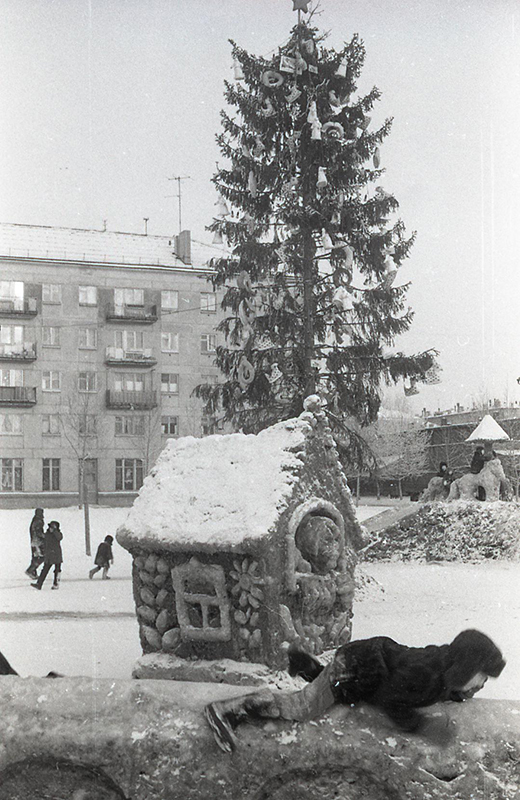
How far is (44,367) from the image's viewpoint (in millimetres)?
11219

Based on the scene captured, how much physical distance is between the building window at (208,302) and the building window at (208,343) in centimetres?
38

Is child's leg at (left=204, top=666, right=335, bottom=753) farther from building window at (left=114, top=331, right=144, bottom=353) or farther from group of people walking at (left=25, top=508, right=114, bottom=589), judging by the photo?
building window at (left=114, top=331, right=144, bottom=353)

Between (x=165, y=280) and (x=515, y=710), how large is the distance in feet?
30.4

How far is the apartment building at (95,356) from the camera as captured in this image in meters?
10.2

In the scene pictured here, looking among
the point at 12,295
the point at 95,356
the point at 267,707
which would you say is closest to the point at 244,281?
the point at 95,356

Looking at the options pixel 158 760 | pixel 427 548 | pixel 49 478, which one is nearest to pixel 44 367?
pixel 49 478

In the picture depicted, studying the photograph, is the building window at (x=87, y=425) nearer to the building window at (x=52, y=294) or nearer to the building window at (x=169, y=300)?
the building window at (x=52, y=294)

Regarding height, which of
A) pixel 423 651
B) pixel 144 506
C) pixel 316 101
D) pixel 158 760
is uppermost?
pixel 316 101

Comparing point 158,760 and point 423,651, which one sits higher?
point 423,651

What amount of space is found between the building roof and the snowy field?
355 cm

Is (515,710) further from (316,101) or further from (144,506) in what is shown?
(316,101)

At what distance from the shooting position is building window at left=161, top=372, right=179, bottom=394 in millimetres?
11523

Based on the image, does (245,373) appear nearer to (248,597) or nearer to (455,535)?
(455,535)

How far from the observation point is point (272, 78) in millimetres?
9219
